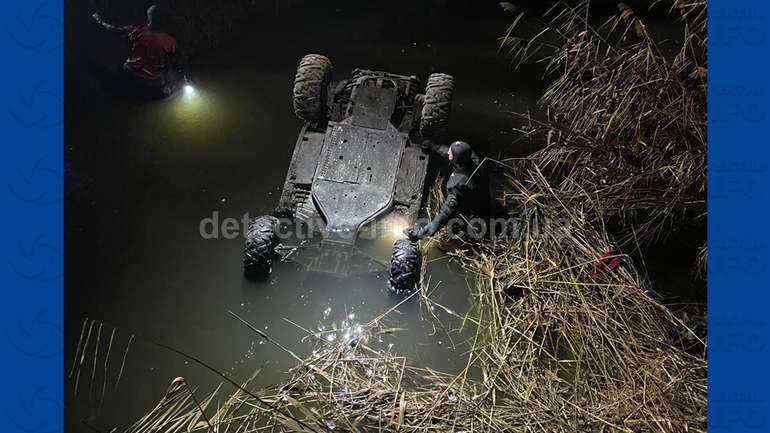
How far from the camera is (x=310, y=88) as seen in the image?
5945 mm

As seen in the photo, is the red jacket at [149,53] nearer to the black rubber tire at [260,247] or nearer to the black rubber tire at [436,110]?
the black rubber tire at [260,247]

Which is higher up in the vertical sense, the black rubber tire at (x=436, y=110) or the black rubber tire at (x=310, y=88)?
the black rubber tire at (x=310, y=88)

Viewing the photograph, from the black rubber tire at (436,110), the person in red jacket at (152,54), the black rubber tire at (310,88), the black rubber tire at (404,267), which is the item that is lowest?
the black rubber tire at (404,267)

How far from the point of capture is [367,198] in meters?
5.52

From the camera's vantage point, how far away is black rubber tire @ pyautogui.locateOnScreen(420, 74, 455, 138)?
5.77 m

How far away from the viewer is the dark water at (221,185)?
15.9 feet

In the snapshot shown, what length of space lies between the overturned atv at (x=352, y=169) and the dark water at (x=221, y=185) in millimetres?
247

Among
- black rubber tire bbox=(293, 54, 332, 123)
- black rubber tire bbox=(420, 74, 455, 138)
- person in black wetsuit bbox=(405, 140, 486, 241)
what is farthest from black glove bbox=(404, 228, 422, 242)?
black rubber tire bbox=(293, 54, 332, 123)

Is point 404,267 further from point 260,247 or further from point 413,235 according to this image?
point 260,247

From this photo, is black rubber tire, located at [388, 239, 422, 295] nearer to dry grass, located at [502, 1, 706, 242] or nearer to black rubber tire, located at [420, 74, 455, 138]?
black rubber tire, located at [420, 74, 455, 138]

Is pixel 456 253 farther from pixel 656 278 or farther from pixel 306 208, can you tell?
pixel 656 278

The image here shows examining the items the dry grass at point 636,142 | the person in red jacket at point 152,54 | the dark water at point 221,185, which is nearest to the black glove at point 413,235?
the dark water at point 221,185

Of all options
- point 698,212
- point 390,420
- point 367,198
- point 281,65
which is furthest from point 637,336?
point 281,65

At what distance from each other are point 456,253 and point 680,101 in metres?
2.54
